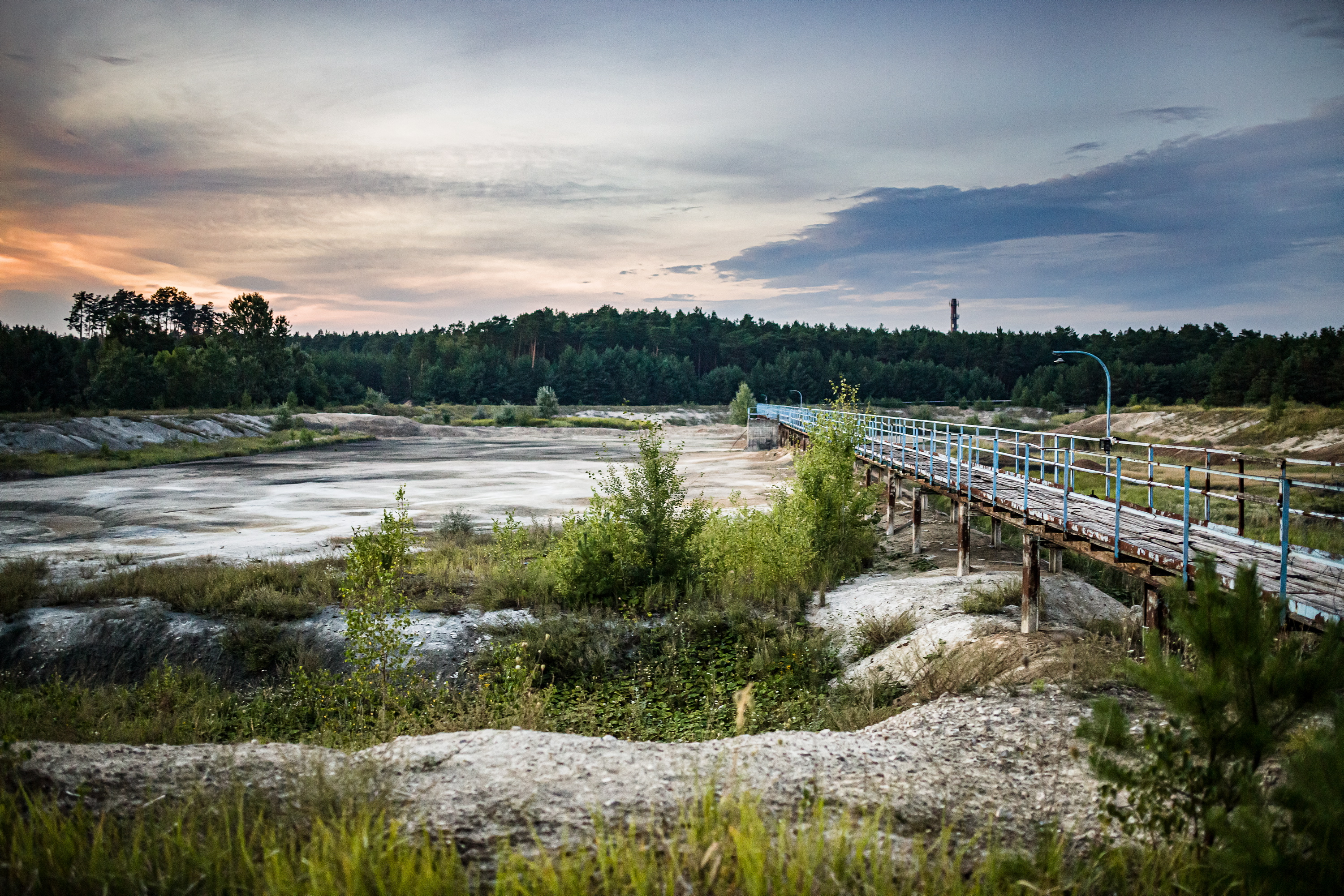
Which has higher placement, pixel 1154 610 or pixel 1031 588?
pixel 1154 610

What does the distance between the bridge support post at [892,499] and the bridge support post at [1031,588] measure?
1048 centimetres

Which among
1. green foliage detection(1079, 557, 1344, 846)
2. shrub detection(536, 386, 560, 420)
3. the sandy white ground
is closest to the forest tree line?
shrub detection(536, 386, 560, 420)

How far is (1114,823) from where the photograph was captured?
509 centimetres

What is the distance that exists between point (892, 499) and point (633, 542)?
9.60 m

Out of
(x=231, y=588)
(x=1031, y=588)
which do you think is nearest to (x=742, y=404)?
Answer: (x=231, y=588)

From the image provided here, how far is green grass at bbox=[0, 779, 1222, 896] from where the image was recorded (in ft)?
11.6

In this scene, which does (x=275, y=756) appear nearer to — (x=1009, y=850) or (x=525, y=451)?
(x=1009, y=850)

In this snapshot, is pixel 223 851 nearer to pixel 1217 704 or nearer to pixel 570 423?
pixel 1217 704

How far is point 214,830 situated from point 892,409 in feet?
375

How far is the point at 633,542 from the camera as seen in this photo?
1567cm

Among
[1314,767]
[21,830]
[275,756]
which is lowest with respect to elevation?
[275,756]

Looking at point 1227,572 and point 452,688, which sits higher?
point 1227,572

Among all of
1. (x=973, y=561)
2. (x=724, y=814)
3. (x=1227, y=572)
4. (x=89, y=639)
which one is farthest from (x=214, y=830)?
(x=973, y=561)

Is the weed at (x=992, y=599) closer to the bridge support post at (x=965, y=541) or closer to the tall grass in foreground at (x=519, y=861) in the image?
the bridge support post at (x=965, y=541)
